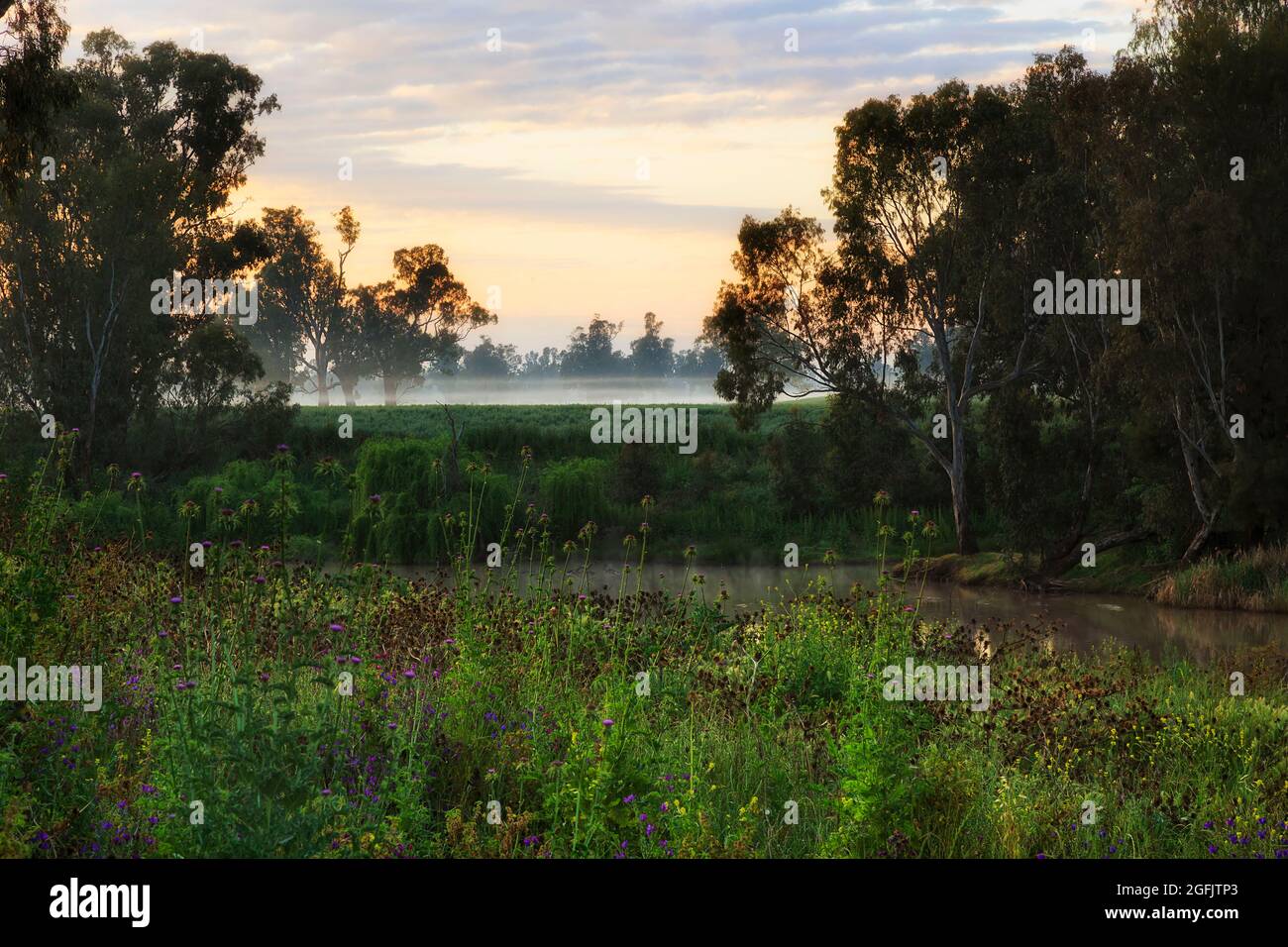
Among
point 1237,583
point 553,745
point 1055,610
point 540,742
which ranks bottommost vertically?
point 1055,610

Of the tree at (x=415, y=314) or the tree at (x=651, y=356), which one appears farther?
the tree at (x=651, y=356)

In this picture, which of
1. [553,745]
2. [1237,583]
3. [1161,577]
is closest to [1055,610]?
[1237,583]

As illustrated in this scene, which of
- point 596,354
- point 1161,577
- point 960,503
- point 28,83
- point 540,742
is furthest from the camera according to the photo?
point 596,354

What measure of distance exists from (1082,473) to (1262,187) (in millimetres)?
6500

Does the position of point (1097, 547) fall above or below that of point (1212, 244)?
below

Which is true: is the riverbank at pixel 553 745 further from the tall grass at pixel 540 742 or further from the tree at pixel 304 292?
the tree at pixel 304 292

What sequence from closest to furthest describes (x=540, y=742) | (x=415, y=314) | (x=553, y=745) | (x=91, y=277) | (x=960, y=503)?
(x=540, y=742), (x=553, y=745), (x=960, y=503), (x=91, y=277), (x=415, y=314)

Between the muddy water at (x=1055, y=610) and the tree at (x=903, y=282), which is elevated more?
the tree at (x=903, y=282)

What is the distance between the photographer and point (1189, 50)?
71.5 feet

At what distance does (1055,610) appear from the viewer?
2098cm

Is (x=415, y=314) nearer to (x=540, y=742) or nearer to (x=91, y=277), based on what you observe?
(x=91, y=277)

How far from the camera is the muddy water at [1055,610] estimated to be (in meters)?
17.6

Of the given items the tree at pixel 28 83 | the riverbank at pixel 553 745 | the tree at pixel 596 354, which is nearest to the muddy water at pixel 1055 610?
the riverbank at pixel 553 745
